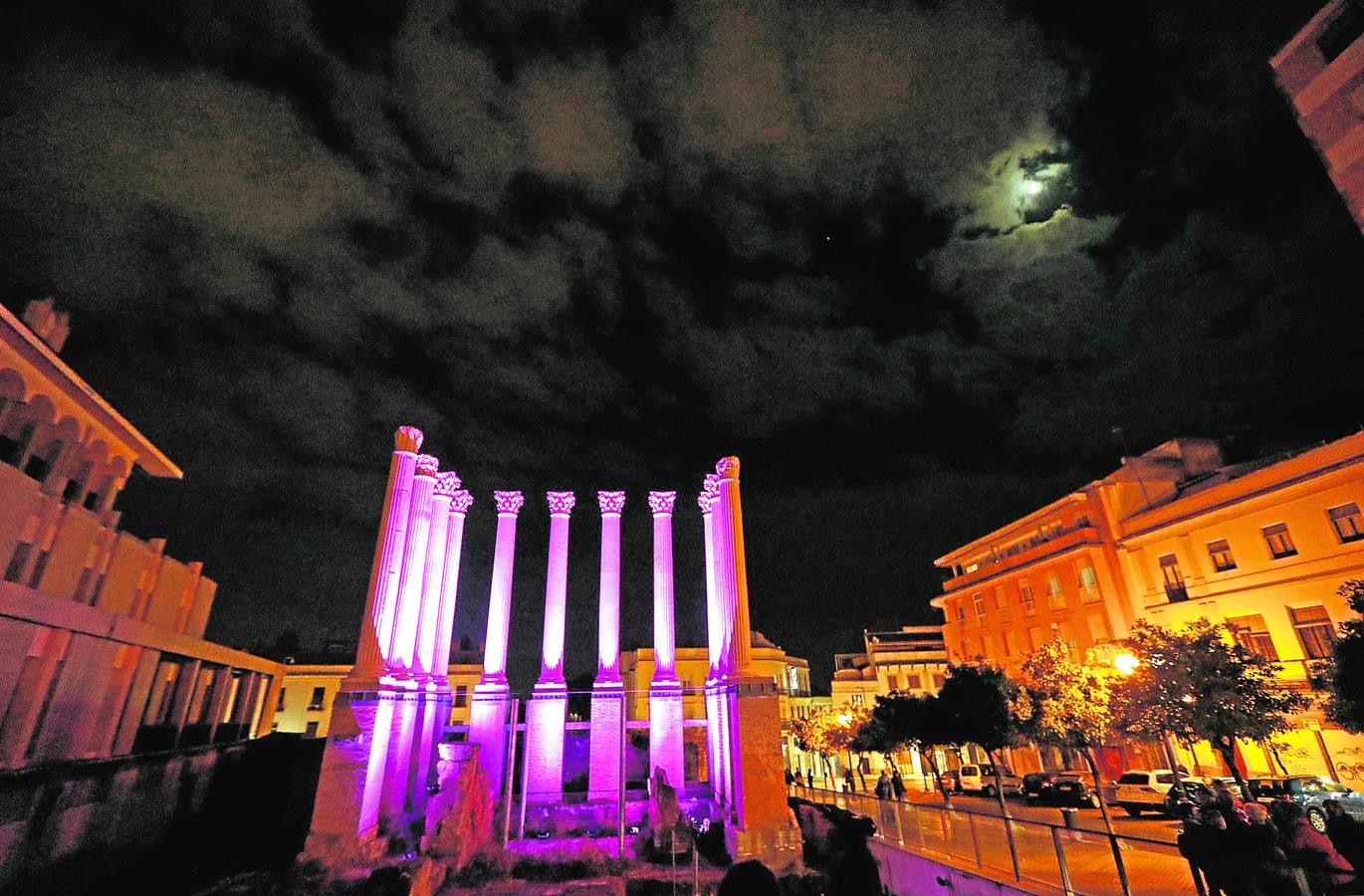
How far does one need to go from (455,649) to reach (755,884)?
49873mm

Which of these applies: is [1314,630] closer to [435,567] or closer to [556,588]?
[556,588]

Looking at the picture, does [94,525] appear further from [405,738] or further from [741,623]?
[741,623]

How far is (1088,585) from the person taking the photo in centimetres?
3070

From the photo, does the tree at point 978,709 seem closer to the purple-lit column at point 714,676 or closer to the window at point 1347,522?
the purple-lit column at point 714,676

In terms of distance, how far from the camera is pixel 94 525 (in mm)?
23438

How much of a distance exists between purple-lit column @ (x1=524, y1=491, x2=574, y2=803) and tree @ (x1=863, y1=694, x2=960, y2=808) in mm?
13418

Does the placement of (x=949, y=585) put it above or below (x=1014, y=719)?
above

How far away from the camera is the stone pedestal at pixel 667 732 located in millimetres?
24625

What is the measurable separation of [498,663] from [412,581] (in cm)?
587

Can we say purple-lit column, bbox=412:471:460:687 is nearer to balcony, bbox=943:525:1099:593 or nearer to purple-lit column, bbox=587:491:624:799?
purple-lit column, bbox=587:491:624:799

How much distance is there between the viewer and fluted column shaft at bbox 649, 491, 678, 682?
1052 inches

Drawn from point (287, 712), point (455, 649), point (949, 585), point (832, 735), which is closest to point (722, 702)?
point (832, 735)

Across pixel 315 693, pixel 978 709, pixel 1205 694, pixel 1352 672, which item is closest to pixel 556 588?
pixel 978 709

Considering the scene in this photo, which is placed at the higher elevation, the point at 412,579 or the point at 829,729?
the point at 412,579
